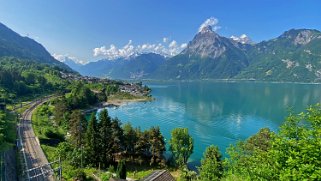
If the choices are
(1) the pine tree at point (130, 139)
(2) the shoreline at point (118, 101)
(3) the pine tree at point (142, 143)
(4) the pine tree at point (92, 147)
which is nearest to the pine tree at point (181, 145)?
(3) the pine tree at point (142, 143)

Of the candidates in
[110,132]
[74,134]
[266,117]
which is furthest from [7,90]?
[266,117]

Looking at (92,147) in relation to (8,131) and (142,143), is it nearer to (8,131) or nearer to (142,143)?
(142,143)

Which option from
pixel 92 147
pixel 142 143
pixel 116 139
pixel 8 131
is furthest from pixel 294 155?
pixel 8 131

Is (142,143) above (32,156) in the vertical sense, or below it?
above

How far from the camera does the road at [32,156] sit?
4497 cm

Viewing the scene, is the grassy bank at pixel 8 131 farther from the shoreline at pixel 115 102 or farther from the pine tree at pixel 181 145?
the shoreline at pixel 115 102

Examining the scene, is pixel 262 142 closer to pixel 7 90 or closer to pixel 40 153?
pixel 40 153

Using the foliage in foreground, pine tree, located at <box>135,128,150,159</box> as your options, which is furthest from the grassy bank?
→ the foliage in foreground

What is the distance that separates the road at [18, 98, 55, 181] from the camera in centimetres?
4497

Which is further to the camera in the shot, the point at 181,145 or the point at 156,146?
the point at 156,146

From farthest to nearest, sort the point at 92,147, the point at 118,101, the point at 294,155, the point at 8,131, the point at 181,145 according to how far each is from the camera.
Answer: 1. the point at 118,101
2. the point at 8,131
3. the point at 181,145
4. the point at 92,147
5. the point at 294,155

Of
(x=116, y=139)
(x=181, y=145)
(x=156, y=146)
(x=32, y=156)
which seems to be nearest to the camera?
(x=32, y=156)

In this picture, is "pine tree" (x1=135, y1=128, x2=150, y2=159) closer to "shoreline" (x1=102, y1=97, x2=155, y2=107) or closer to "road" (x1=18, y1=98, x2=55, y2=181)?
"road" (x1=18, y1=98, x2=55, y2=181)

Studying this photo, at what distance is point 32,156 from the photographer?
57031mm
